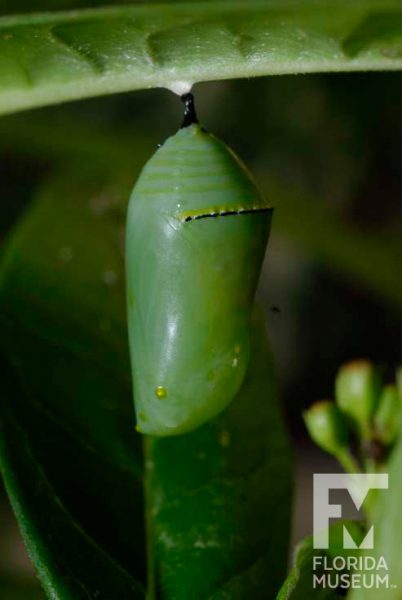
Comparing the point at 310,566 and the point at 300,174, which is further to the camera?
the point at 300,174

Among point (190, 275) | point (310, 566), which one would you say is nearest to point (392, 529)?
point (310, 566)

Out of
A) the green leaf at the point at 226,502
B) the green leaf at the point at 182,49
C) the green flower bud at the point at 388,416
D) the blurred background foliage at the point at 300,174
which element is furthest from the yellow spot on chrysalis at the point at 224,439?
the blurred background foliage at the point at 300,174

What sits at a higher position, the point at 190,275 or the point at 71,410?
the point at 190,275

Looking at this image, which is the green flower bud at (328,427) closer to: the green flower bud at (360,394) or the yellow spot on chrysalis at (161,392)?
the green flower bud at (360,394)

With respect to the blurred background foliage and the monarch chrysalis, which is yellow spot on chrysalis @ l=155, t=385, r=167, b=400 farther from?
the blurred background foliage

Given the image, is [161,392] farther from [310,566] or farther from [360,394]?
[310,566]

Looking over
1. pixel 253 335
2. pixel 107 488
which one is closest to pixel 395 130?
pixel 253 335

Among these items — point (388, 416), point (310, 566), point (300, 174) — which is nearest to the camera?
point (310, 566)

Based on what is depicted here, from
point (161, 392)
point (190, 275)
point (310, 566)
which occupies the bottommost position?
point (310, 566)
